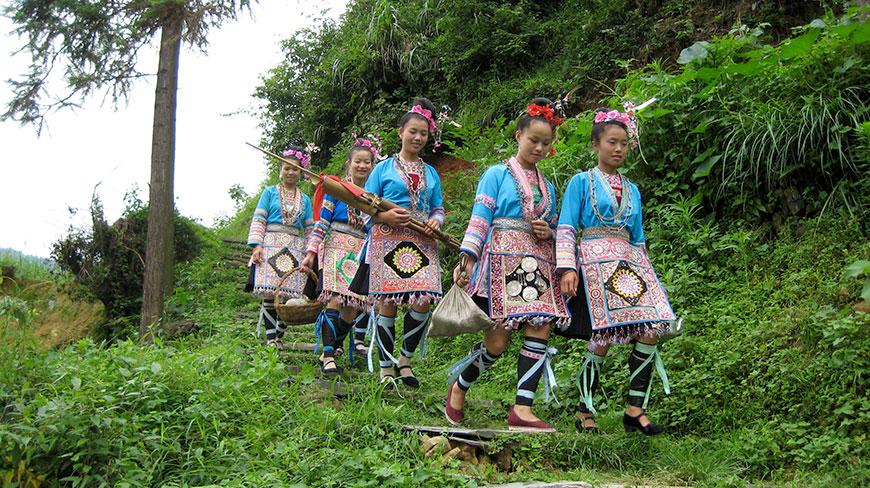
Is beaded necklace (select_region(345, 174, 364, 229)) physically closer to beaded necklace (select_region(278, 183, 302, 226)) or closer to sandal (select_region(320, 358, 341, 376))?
beaded necklace (select_region(278, 183, 302, 226))

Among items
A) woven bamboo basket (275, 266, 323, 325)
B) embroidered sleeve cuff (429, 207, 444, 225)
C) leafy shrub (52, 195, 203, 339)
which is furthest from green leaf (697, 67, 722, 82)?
leafy shrub (52, 195, 203, 339)

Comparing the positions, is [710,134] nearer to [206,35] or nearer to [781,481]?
[781,481]

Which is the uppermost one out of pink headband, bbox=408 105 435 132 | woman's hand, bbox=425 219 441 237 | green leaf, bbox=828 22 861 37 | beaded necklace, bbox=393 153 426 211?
green leaf, bbox=828 22 861 37

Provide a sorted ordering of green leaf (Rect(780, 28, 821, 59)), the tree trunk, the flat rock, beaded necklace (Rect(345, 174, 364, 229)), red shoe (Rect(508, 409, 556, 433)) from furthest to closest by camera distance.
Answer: the tree trunk → beaded necklace (Rect(345, 174, 364, 229)) → green leaf (Rect(780, 28, 821, 59)) → red shoe (Rect(508, 409, 556, 433)) → the flat rock

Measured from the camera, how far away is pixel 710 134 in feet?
19.1

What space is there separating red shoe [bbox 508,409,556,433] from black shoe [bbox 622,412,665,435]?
457 mm

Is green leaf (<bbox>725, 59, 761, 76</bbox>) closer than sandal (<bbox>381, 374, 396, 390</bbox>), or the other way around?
sandal (<bbox>381, 374, 396, 390</bbox>)

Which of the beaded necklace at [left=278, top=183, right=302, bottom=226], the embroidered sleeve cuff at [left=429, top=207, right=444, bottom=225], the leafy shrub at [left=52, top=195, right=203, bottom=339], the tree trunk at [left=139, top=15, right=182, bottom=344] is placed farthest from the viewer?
the leafy shrub at [left=52, top=195, right=203, bottom=339]

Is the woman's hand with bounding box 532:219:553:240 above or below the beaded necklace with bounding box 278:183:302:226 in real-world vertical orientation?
below

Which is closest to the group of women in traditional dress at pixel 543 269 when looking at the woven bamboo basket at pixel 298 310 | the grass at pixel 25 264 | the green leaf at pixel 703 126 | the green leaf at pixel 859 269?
the woven bamboo basket at pixel 298 310

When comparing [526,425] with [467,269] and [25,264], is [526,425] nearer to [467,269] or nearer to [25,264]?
[467,269]

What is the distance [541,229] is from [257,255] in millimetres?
3270

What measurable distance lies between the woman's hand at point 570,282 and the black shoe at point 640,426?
2.59 feet

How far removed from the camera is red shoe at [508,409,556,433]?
3840 millimetres
